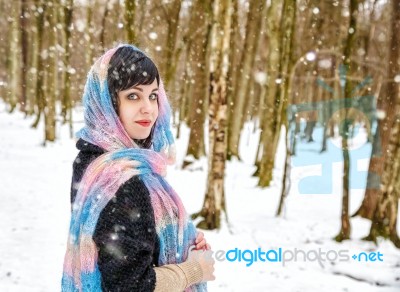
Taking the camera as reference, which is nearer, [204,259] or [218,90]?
[204,259]

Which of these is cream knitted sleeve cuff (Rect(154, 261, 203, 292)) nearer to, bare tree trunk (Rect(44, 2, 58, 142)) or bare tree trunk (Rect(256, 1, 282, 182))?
bare tree trunk (Rect(256, 1, 282, 182))

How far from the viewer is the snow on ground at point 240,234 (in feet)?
18.2

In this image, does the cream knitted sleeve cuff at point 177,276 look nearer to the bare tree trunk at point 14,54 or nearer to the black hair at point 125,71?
the black hair at point 125,71

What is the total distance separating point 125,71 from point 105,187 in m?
0.47

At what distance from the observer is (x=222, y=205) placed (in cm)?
756

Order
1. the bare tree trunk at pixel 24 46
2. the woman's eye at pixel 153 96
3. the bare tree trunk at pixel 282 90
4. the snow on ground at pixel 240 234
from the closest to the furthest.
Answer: the woman's eye at pixel 153 96, the snow on ground at pixel 240 234, the bare tree trunk at pixel 282 90, the bare tree trunk at pixel 24 46

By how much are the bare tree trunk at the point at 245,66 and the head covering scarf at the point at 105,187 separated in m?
13.4

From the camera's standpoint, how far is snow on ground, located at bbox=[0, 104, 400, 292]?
554 centimetres

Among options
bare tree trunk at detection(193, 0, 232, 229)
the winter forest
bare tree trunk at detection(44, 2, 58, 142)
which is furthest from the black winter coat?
bare tree trunk at detection(44, 2, 58, 142)

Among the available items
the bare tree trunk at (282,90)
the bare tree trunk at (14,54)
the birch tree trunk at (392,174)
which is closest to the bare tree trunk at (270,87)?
the bare tree trunk at (282,90)

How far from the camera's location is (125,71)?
164 cm

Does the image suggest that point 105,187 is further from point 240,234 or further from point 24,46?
point 24,46

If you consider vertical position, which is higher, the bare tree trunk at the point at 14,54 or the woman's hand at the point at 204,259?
the bare tree trunk at the point at 14,54

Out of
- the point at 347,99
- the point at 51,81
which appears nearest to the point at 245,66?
the point at 51,81
